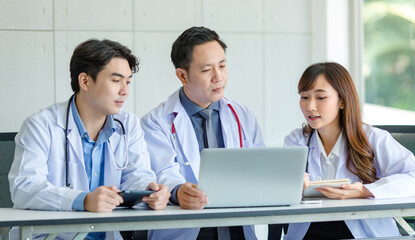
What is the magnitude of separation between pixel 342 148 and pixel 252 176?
81 cm

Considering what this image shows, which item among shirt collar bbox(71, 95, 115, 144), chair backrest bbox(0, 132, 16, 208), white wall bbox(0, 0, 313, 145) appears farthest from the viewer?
white wall bbox(0, 0, 313, 145)

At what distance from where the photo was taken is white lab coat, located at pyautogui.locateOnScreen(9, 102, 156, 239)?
7.13 ft

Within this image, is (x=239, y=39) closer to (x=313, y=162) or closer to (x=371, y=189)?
(x=313, y=162)

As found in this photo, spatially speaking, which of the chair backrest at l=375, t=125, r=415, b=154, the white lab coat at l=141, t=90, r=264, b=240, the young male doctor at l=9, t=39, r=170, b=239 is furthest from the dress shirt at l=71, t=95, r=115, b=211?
the chair backrest at l=375, t=125, r=415, b=154

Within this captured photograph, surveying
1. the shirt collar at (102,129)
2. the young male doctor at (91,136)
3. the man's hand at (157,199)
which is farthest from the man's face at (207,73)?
the man's hand at (157,199)

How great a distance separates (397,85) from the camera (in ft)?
16.4

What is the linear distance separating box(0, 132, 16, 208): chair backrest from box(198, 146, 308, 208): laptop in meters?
1.27

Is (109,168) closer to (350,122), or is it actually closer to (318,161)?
(318,161)

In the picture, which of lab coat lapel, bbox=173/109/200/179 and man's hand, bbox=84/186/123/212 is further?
lab coat lapel, bbox=173/109/200/179

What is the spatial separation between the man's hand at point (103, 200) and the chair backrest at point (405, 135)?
5.09 ft

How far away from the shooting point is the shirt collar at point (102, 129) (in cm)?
247

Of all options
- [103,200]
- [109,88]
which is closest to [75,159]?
[109,88]

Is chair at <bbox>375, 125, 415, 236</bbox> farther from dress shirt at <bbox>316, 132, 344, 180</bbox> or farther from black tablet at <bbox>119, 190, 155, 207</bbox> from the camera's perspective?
black tablet at <bbox>119, 190, 155, 207</bbox>

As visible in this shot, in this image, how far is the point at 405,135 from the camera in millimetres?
3039
